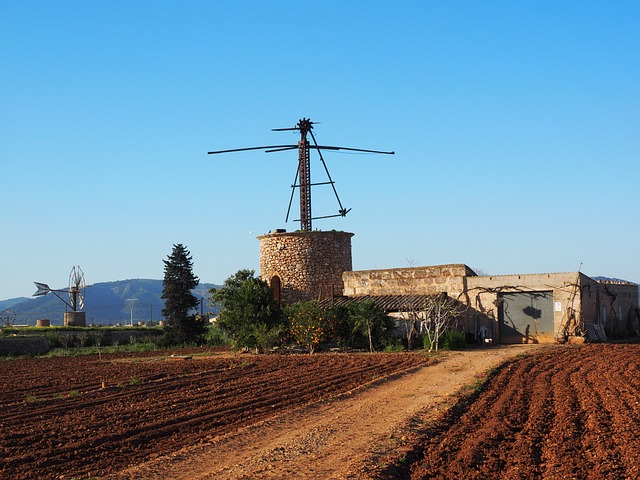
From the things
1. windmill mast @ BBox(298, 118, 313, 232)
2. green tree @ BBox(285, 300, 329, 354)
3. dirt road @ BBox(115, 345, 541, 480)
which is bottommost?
dirt road @ BBox(115, 345, 541, 480)

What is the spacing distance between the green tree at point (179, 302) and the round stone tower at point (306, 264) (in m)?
6.41

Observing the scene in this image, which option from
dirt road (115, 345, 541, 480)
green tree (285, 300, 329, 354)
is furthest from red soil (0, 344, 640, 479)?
green tree (285, 300, 329, 354)

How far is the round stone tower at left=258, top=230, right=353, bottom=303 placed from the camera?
119 feet

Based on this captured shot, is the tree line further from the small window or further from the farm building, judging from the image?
the small window

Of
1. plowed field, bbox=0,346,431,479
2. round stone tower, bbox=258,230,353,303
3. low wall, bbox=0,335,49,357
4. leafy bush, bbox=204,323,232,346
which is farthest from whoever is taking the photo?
leafy bush, bbox=204,323,232,346

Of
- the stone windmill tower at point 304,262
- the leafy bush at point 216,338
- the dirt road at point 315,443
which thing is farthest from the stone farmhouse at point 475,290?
the dirt road at point 315,443

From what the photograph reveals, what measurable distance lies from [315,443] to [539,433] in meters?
3.40

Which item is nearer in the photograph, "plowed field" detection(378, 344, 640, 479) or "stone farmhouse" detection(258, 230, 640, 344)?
"plowed field" detection(378, 344, 640, 479)

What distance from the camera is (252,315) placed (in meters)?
30.7

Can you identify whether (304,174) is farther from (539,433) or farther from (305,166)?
(539,433)

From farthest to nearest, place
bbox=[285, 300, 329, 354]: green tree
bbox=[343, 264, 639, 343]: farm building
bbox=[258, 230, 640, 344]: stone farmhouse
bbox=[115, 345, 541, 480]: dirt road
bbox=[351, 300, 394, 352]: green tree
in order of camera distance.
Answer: bbox=[258, 230, 640, 344]: stone farmhouse → bbox=[343, 264, 639, 343]: farm building → bbox=[285, 300, 329, 354]: green tree → bbox=[351, 300, 394, 352]: green tree → bbox=[115, 345, 541, 480]: dirt road

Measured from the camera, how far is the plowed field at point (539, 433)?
9461 millimetres

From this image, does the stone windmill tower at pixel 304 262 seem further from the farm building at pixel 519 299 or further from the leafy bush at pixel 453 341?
the leafy bush at pixel 453 341

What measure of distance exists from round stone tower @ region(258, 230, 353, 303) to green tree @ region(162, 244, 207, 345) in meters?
6.41
